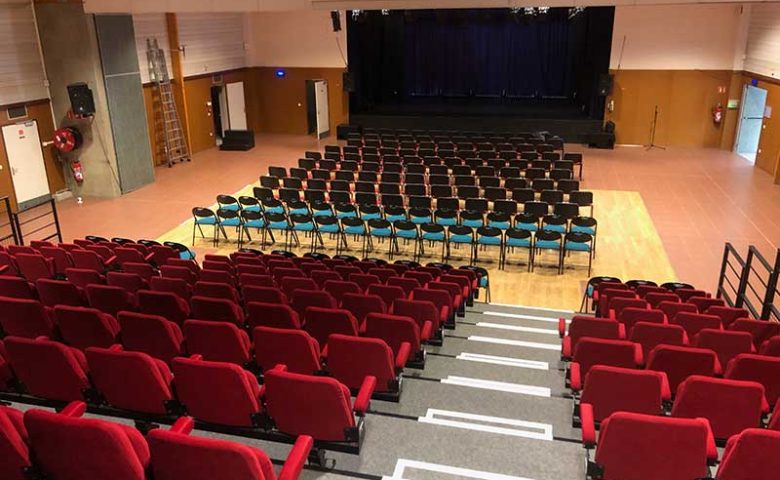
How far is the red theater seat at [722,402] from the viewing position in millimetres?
3830

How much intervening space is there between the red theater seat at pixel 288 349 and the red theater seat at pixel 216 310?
39.7 inches

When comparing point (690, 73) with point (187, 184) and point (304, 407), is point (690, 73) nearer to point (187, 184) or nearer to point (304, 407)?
point (187, 184)

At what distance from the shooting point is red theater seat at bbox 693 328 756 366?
5.18 meters

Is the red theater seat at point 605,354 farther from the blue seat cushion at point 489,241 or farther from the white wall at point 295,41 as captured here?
the white wall at point 295,41

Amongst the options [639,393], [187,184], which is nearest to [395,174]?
[187,184]

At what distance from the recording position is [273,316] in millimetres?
5516

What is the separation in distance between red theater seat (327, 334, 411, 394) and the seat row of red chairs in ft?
4.25

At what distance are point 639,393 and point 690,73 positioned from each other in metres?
19.1

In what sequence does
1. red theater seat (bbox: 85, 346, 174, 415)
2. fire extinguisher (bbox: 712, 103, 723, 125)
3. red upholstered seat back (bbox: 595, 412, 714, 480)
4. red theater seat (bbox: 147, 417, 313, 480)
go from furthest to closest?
fire extinguisher (bbox: 712, 103, 723, 125), red theater seat (bbox: 85, 346, 174, 415), red upholstered seat back (bbox: 595, 412, 714, 480), red theater seat (bbox: 147, 417, 313, 480)

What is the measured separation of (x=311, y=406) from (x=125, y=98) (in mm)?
13165

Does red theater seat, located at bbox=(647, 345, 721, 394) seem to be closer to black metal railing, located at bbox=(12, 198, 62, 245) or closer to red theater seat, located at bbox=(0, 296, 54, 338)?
red theater seat, located at bbox=(0, 296, 54, 338)

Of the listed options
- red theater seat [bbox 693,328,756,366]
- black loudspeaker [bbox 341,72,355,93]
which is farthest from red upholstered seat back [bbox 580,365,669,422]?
black loudspeaker [bbox 341,72,355,93]

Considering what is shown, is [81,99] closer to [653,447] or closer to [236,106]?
[236,106]

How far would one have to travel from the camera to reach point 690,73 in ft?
65.2
